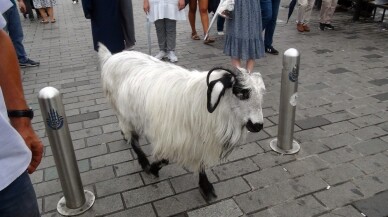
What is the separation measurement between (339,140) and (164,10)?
3.88m

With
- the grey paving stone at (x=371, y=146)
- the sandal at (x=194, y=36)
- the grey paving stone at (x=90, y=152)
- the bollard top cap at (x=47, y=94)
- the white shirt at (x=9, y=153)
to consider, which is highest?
the white shirt at (x=9, y=153)

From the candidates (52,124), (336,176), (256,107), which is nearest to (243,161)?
(336,176)

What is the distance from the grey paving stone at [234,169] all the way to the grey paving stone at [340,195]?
68 cm

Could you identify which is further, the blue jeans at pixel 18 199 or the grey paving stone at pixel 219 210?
the grey paving stone at pixel 219 210

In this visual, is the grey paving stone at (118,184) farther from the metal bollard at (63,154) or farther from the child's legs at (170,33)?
the child's legs at (170,33)

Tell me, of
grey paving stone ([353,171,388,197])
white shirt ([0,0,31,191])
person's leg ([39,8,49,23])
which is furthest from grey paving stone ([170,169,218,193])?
person's leg ([39,8,49,23])

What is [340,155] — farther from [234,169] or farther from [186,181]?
[186,181]

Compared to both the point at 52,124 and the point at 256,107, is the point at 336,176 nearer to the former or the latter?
the point at 256,107

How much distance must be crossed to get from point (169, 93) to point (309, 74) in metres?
3.69

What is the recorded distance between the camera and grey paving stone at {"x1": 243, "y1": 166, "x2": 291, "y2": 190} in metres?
3.12

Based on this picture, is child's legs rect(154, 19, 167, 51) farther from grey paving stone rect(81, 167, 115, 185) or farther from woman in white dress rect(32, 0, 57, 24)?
woman in white dress rect(32, 0, 57, 24)

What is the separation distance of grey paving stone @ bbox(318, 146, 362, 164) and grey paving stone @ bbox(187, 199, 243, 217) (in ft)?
3.93

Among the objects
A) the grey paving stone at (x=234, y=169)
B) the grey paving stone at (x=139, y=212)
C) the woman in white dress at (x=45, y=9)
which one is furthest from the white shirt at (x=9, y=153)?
the woman in white dress at (x=45, y=9)

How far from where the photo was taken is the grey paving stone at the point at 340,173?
3117 mm
